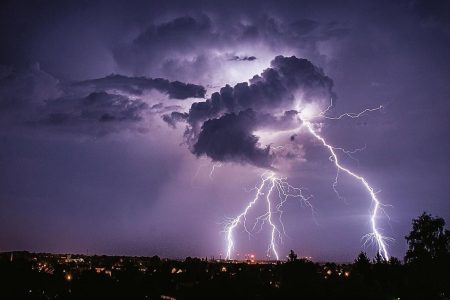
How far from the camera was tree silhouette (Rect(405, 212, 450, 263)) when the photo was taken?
1630 inches

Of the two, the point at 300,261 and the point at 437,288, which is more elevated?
the point at 300,261

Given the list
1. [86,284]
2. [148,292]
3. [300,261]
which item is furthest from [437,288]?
[86,284]

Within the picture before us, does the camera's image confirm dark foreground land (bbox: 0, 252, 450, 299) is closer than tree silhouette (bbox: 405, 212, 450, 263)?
Yes

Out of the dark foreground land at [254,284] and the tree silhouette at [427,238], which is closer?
the dark foreground land at [254,284]

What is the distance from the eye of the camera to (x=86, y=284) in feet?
73.8

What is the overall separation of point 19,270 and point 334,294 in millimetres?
19909

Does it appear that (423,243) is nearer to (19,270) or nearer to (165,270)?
(165,270)

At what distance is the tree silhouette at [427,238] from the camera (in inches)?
1630

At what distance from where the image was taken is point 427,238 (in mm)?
42125

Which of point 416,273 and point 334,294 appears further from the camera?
point 416,273

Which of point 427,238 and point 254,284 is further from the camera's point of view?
point 427,238

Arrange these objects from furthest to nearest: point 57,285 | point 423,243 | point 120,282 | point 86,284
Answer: point 423,243 → point 57,285 → point 120,282 → point 86,284

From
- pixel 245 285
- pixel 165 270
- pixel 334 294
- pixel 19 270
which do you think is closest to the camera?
pixel 334 294

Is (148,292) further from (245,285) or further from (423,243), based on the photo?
(423,243)
